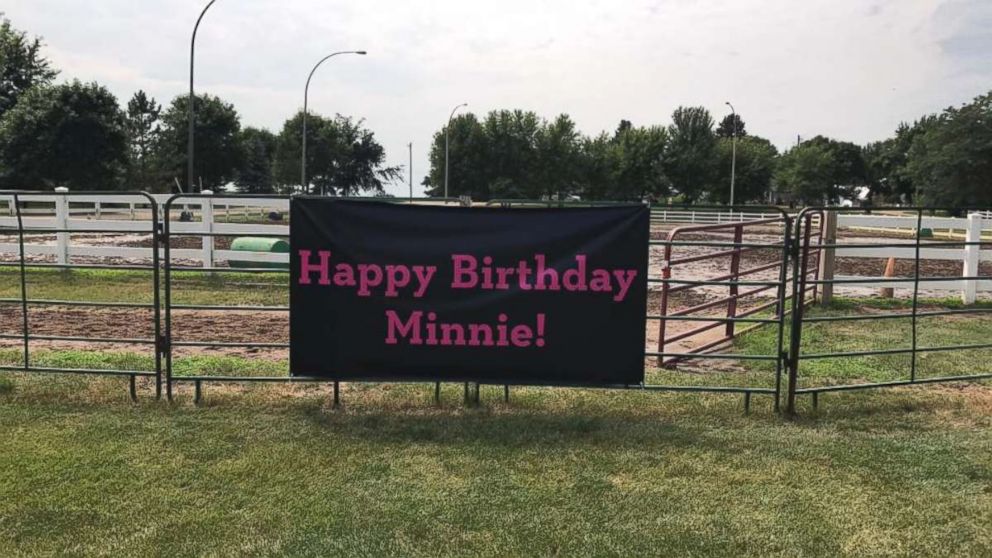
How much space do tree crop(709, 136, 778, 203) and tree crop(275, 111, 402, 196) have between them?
4055 centimetres

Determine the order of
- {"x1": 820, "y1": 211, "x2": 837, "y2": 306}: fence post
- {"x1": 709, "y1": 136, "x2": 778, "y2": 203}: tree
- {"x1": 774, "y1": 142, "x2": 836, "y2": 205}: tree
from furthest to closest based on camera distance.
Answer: {"x1": 774, "y1": 142, "x2": 836, "y2": 205}: tree → {"x1": 709, "y1": 136, "x2": 778, "y2": 203}: tree → {"x1": 820, "y1": 211, "x2": 837, "y2": 306}: fence post

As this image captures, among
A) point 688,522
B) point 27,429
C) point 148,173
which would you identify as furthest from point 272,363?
point 148,173

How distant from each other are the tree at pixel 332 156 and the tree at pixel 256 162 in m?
3.78

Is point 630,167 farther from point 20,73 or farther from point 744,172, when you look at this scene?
point 20,73

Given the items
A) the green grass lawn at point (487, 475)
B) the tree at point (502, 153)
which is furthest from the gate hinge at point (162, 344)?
the tree at point (502, 153)

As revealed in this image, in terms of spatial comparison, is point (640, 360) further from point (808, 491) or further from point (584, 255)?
point (808, 491)

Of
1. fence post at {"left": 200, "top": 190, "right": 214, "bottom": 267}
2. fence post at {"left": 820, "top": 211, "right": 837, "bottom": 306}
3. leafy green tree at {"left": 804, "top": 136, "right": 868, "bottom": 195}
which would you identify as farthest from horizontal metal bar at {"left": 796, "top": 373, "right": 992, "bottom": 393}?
leafy green tree at {"left": 804, "top": 136, "right": 868, "bottom": 195}

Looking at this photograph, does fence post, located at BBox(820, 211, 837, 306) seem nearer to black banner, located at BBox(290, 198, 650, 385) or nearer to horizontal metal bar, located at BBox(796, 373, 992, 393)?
horizontal metal bar, located at BBox(796, 373, 992, 393)

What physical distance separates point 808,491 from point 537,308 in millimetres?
2215

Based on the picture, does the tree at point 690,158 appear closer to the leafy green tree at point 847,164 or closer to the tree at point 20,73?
the leafy green tree at point 847,164

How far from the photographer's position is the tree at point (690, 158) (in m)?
76.1

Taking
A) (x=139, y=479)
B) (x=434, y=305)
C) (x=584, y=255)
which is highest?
(x=584, y=255)

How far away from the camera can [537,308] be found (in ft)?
Answer: 18.0

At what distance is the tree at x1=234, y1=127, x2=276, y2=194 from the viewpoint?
7981cm
